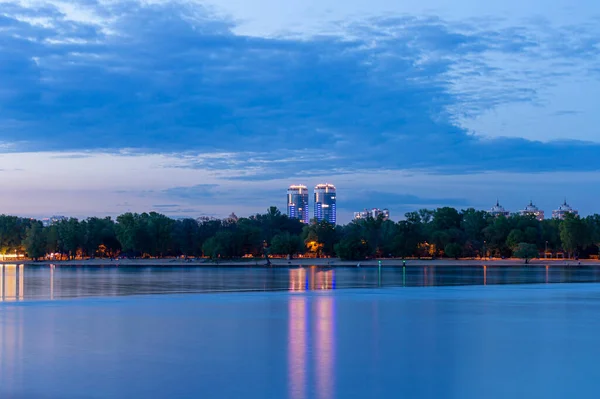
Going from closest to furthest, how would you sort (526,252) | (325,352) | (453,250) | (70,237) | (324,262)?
(325,352) < (526,252) < (324,262) < (453,250) < (70,237)

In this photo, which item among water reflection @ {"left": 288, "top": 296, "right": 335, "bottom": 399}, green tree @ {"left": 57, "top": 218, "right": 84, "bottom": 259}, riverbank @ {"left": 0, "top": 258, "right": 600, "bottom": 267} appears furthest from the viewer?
green tree @ {"left": 57, "top": 218, "right": 84, "bottom": 259}

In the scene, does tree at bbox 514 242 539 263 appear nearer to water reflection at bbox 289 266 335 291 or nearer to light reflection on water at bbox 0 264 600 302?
light reflection on water at bbox 0 264 600 302

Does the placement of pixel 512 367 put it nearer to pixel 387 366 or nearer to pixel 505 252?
pixel 387 366

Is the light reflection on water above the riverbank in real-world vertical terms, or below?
above

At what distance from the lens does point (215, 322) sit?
21609 millimetres

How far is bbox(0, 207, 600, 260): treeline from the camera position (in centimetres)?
14838

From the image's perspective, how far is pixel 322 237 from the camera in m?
158

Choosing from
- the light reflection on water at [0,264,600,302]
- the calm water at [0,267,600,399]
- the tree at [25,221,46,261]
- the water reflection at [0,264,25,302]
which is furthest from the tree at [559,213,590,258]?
the calm water at [0,267,600,399]

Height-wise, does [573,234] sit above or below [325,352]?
above

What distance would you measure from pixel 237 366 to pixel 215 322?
8020 millimetres

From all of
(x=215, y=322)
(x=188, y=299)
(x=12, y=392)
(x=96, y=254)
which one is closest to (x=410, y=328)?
(x=215, y=322)

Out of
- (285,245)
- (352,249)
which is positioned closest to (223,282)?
(352,249)

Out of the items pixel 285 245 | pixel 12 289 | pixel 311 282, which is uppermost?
pixel 285 245

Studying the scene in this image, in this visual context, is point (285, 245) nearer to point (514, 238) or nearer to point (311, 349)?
point (514, 238)
